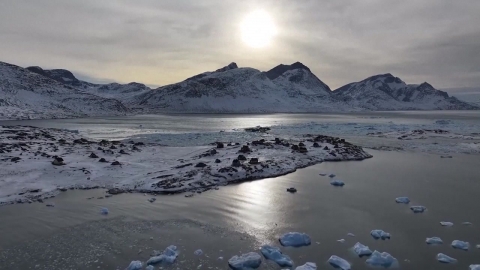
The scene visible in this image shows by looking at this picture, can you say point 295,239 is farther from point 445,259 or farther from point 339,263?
point 445,259

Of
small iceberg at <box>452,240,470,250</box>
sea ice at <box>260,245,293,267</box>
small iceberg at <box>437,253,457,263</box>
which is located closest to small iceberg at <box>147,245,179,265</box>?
sea ice at <box>260,245,293,267</box>

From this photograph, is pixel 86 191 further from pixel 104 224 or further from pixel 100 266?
pixel 100 266

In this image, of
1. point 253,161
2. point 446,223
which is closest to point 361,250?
point 446,223

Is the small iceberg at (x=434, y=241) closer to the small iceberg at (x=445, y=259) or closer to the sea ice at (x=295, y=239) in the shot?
the small iceberg at (x=445, y=259)

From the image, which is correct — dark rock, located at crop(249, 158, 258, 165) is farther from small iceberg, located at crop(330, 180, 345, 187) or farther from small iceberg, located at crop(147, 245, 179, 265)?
small iceberg, located at crop(147, 245, 179, 265)

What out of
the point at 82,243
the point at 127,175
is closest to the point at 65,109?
the point at 127,175

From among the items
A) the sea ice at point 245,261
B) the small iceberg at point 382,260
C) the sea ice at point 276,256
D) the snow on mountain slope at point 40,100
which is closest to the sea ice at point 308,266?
the sea ice at point 276,256
